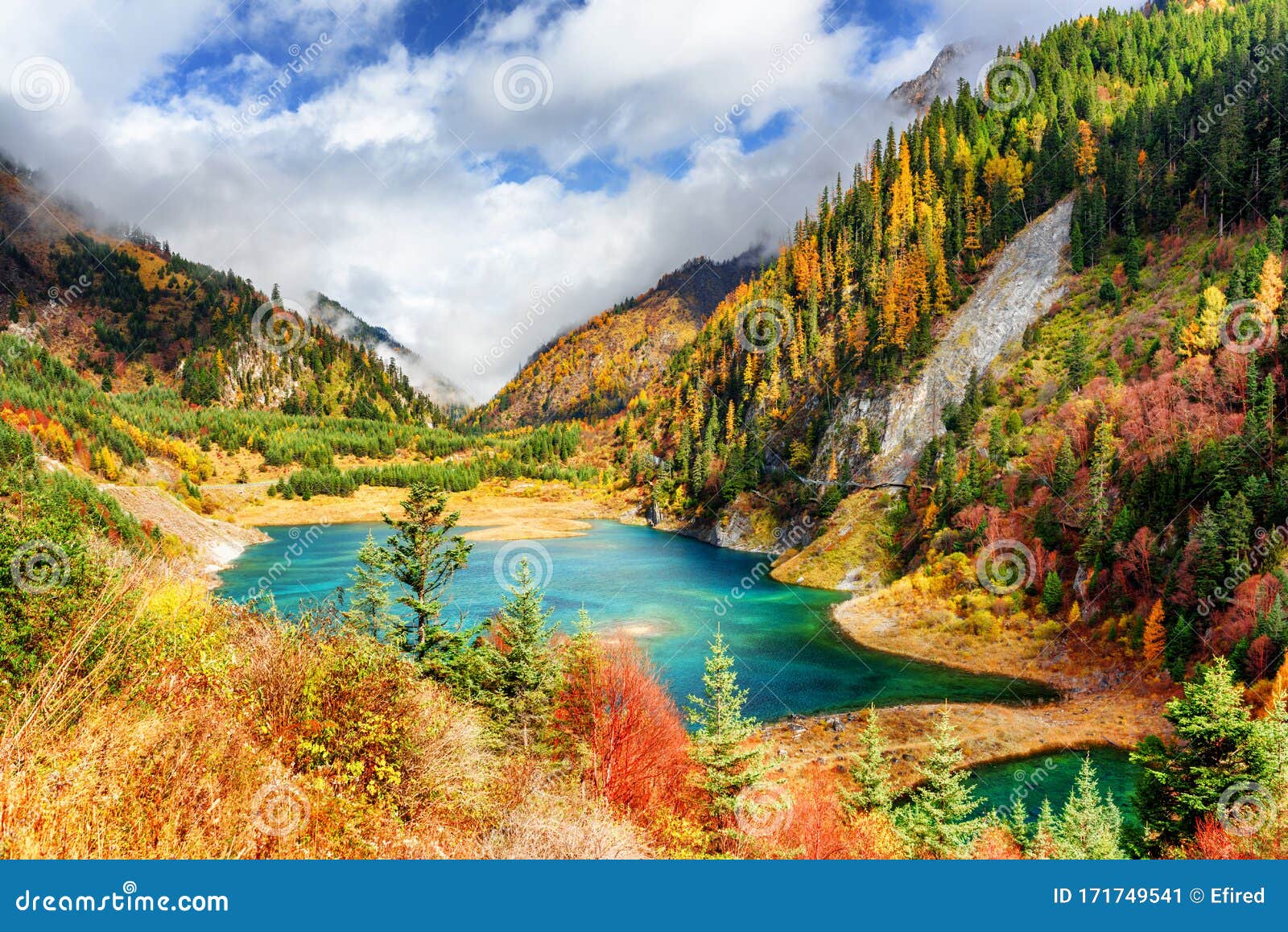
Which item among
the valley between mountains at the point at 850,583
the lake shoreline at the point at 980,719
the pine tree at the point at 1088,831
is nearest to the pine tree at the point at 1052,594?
the valley between mountains at the point at 850,583

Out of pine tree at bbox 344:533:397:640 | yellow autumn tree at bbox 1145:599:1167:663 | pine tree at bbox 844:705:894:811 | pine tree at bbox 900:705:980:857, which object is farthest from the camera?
yellow autumn tree at bbox 1145:599:1167:663

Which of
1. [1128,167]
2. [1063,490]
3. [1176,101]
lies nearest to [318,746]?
[1063,490]

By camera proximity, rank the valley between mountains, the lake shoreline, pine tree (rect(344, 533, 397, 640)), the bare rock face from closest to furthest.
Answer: the valley between mountains
pine tree (rect(344, 533, 397, 640))
the lake shoreline
the bare rock face

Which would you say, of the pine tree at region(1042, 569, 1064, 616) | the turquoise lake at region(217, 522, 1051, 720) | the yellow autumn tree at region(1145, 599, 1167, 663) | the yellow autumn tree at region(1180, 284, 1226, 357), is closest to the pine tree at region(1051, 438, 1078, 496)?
the pine tree at region(1042, 569, 1064, 616)

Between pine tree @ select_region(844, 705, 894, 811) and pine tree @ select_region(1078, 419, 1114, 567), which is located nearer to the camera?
pine tree @ select_region(844, 705, 894, 811)

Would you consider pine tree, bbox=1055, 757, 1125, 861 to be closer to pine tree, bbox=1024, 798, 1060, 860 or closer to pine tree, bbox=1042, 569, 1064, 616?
pine tree, bbox=1024, 798, 1060, 860

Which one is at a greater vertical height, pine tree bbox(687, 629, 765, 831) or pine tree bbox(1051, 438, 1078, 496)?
pine tree bbox(1051, 438, 1078, 496)

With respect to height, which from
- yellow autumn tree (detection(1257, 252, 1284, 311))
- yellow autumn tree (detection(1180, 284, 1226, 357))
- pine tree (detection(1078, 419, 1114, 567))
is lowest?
pine tree (detection(1078, 419, 1114, 567))

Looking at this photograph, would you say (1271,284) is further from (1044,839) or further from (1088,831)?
(1088,831)
